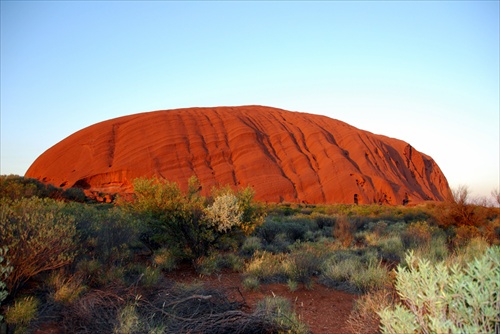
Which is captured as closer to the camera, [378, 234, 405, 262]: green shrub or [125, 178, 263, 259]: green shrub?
[125, 178, 263, 259]: green shrub

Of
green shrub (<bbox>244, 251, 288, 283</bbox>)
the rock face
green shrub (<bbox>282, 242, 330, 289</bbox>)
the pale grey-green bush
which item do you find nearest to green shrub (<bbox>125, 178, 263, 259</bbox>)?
the pale grey-green bush

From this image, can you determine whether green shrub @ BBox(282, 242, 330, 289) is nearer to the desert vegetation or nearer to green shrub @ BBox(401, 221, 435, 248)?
the desert vegetation

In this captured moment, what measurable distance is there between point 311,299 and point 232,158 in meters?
36.8

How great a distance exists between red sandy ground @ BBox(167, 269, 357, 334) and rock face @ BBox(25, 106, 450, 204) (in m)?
29.3

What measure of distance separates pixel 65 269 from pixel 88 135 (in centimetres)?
4148

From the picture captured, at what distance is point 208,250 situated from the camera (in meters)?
10.3

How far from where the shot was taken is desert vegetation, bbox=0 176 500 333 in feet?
9.93

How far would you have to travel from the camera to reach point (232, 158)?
144 feet

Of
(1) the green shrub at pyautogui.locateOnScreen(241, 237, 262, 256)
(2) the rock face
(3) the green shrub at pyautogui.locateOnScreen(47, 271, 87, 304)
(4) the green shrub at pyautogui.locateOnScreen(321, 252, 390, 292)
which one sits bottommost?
(2) the rock face

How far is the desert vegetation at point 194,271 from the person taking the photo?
3027 mm

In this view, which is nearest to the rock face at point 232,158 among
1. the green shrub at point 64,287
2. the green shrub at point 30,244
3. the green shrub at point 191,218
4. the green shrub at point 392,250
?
the green shrub at point 392,250

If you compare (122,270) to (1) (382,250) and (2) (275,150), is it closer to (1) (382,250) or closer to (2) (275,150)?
(1) (382,250)

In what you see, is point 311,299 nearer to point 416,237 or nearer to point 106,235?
point 106,235

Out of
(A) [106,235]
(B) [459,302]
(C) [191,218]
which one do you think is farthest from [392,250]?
(B) [459,302]
